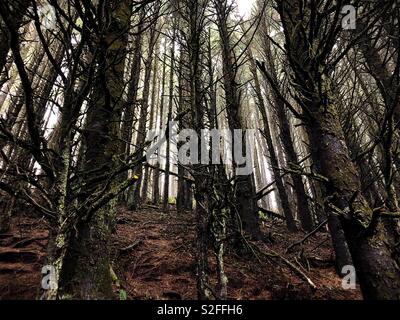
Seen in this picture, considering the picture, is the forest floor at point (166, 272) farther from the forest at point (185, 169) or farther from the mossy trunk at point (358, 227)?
the mossy trunk at point (358, 227)

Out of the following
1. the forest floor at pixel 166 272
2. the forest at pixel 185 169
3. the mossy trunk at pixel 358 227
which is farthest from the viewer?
the forest floor at pixel 166 272

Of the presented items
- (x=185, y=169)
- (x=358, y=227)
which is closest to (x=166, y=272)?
(x=185, y=169)

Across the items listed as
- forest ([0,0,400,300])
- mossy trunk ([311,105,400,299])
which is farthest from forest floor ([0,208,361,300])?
mossy trunk ([311,105,400,299])

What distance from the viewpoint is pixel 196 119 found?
2.84 metres

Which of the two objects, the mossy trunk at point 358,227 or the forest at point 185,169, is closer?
the forest at point 185,169

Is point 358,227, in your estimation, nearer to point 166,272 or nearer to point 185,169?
point 185,169

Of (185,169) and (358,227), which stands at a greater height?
(185,169)

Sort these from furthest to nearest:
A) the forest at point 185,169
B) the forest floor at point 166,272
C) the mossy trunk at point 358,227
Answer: the forest floor at point 166,272 → the mossy trunk at point 358,227 → the forest at point 185,169

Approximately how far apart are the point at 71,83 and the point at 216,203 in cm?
155

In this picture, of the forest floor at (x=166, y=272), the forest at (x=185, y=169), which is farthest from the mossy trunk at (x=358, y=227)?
the forest floor at (x=166, y=272)

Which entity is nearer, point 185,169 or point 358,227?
point 358,227
